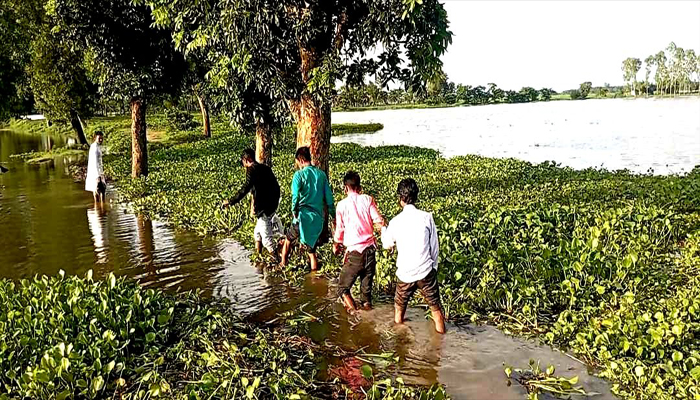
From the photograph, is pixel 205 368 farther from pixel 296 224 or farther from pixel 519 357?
pixel 296 224

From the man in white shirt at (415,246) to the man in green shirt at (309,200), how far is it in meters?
2.35

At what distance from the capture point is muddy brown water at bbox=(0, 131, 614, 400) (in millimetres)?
5590

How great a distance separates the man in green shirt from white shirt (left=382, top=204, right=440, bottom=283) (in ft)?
7.92

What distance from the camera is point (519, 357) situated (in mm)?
5809

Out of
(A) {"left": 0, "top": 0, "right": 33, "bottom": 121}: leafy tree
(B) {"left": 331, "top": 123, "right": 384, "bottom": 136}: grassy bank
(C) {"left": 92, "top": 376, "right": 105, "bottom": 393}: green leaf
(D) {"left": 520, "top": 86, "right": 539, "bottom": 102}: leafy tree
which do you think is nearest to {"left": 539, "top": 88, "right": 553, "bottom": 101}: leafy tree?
(D) {"left": 520, "top": 86, "right": 539, "bottom": 102}: leafy tree

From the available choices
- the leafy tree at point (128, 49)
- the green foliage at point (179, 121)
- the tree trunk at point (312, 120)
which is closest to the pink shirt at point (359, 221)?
the tree trunk at point (312, 120)

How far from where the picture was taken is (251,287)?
27.0 ft

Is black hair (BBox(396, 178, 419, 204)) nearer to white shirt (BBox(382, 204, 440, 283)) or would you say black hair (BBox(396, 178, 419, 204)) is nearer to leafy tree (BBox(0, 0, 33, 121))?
white shirt (BBox(382, 204, 440, 283))

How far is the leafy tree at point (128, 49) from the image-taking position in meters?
17.2

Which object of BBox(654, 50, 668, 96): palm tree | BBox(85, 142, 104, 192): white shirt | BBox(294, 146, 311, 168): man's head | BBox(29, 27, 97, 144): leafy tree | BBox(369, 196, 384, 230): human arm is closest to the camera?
BBox(369, 196, 384, 230): human arm

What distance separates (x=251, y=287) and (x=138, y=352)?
9.23 feet

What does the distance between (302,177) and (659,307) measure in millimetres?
4825

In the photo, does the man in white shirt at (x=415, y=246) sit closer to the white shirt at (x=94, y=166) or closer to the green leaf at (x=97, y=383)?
the green leaf at (x=97, y=383)

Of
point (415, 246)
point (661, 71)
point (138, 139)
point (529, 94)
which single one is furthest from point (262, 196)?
point (529, 94)
